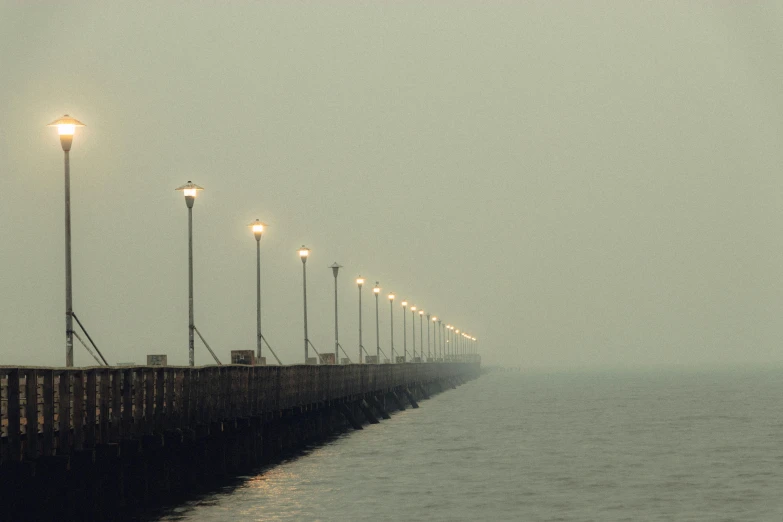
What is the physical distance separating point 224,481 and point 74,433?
561 inches

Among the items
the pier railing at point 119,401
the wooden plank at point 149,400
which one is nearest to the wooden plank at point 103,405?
the pier railing at point 119,401

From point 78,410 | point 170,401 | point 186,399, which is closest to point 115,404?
point 78,410

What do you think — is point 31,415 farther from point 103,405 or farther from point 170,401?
point 170,401

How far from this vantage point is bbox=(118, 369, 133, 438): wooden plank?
2794 centimetres

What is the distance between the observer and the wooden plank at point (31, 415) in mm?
22312

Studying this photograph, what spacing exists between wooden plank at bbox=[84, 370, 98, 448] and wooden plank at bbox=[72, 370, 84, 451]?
0.35m

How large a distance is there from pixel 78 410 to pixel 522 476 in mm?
22054

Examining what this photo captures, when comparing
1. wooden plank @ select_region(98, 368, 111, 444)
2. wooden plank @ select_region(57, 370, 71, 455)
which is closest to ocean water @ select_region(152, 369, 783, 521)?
wooden plank @ select_region(98, 368, 111, 444)

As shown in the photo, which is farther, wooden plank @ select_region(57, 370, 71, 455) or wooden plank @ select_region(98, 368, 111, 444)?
wooden plank @ select_region(98, 368, 111, 444)

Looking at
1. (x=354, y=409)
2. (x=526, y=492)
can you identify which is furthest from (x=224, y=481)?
(x=354, y=409)

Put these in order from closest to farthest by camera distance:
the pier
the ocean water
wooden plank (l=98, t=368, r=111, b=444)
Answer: the pier
wooden plank (l=98, t=368, r=111, b=444)
the ocean water

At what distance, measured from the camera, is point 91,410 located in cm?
2552

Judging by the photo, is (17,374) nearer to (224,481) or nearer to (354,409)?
(224,481)

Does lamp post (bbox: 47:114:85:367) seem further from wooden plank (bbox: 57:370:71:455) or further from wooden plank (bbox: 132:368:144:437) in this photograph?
wooden plank (bbox: 57:370:71:455)
